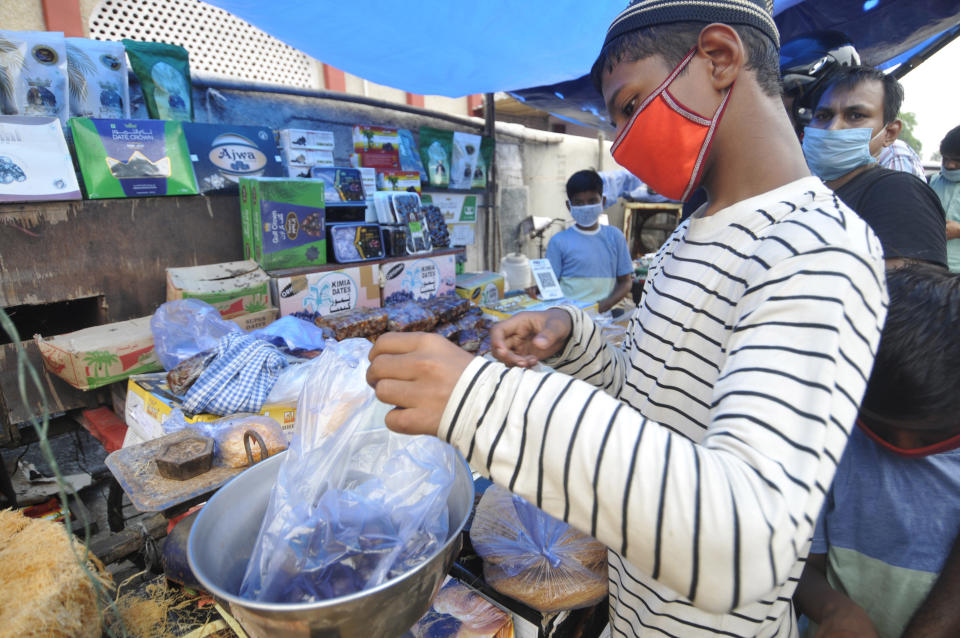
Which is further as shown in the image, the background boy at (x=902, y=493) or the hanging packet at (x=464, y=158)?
the hanging packet at (x=464, y=158)

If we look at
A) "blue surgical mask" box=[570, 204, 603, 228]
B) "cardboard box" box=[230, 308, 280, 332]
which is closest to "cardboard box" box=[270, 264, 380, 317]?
"cardboard box" box=[230, 308, 280, 332]

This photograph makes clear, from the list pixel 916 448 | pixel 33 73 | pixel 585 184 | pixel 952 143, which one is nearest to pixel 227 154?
pixel 33 73

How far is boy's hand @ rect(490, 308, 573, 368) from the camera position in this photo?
3.51ft

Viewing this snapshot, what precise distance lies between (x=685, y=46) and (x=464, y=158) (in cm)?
478

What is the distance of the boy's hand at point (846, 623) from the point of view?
99 centimetres

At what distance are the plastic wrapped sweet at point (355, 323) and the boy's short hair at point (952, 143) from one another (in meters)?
4.19

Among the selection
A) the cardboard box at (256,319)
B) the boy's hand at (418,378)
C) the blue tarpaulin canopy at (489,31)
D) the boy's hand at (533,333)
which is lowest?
the cardboard box at (256,319)

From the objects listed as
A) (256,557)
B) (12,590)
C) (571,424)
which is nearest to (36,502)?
(12,590)

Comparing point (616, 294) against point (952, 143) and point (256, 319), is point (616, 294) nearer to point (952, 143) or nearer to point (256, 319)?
point (952, 143)

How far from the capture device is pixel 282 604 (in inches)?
23.7

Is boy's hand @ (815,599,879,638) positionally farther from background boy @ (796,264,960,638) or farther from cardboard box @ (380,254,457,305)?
cardboard box @ (380,254,457,305)

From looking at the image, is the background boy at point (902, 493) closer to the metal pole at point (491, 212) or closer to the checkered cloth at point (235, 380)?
the checkered cloth at point (235, 380)

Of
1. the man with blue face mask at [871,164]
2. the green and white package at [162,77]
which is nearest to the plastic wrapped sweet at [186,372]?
the green and white package at [162,77]

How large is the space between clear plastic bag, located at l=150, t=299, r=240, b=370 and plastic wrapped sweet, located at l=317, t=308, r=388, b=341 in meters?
0.50
